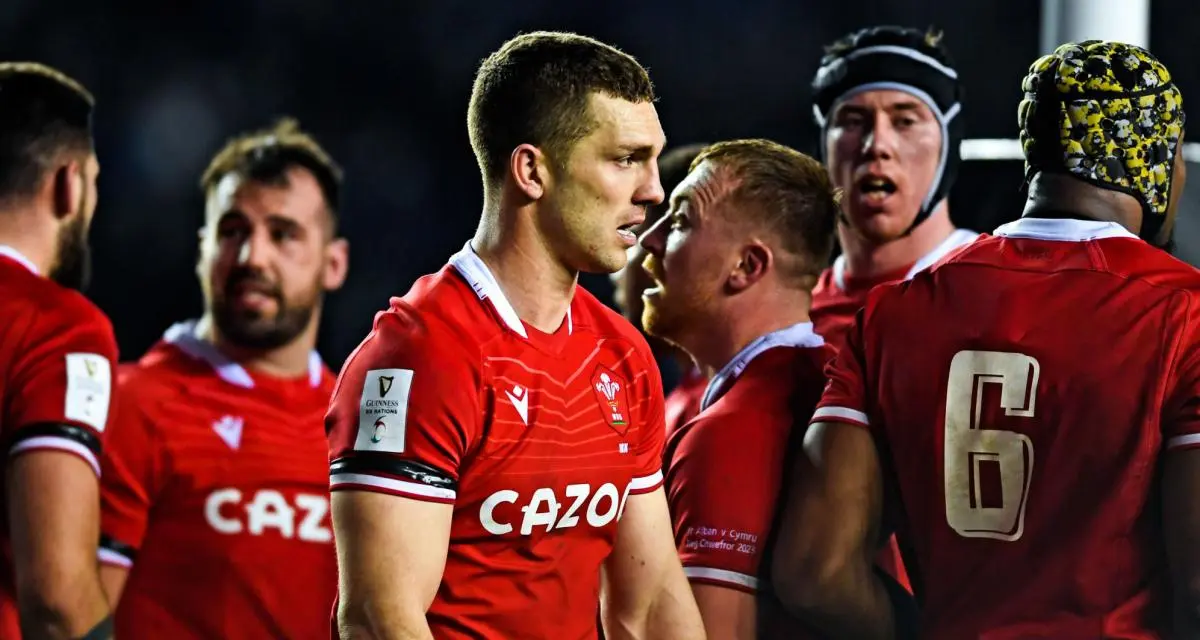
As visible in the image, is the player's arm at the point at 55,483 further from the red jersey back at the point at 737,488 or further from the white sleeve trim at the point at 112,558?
the red jersey back at the point at 737,488

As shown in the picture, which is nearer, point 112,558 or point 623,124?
point 623,124

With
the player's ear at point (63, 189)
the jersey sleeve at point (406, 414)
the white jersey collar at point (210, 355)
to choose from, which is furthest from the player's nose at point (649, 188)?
the white jersey collar at point (210, 355)

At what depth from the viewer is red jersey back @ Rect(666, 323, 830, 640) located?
2.81 metres

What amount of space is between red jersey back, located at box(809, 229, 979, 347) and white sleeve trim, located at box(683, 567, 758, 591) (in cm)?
97

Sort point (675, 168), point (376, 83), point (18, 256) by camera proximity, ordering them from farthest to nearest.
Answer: point (376, 83)
point (675, 168)
point (18, 256)

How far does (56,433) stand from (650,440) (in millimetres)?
1275

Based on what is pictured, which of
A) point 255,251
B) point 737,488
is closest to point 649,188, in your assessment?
point 737,488

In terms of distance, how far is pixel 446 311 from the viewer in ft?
7.92

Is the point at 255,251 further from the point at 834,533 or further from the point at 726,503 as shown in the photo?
the point at 834,533

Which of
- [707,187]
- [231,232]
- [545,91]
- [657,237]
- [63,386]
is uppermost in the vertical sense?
[545,91]

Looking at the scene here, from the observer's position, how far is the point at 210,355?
14.0ft

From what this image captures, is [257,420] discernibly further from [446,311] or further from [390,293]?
[390,293]

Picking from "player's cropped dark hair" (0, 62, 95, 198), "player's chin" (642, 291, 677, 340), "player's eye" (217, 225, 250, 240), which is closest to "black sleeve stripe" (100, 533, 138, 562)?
"player's cropped dark hair" (0, 62, 95, 198)

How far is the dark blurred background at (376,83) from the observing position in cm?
817
